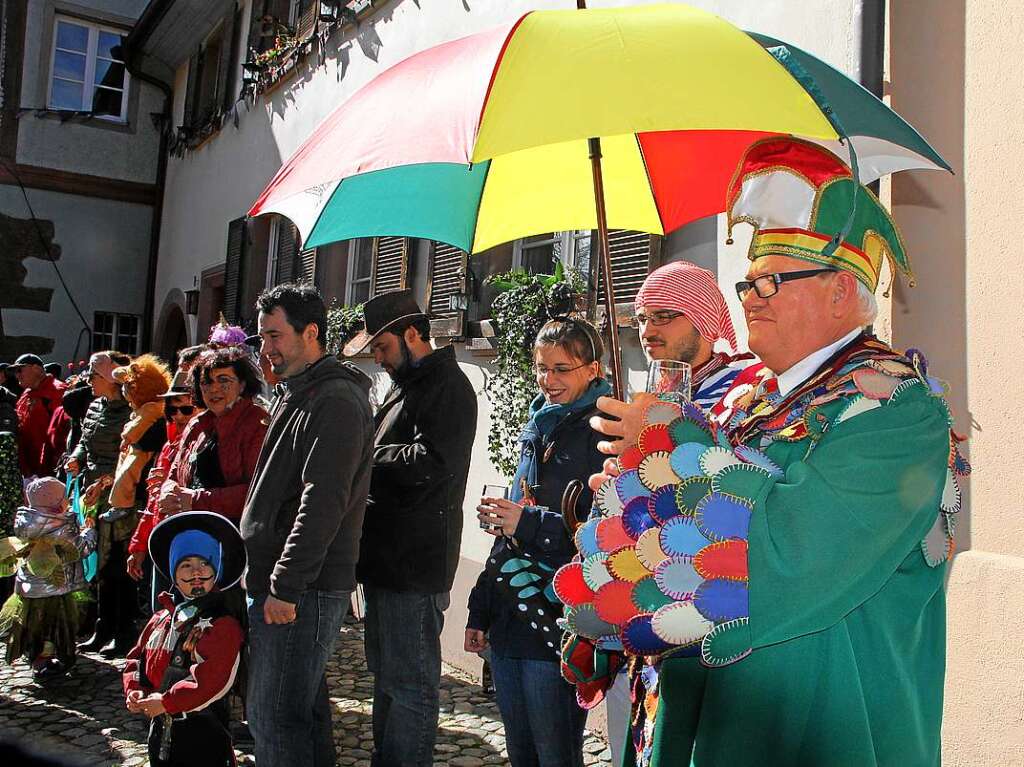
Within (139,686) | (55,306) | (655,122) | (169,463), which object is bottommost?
(139,686)

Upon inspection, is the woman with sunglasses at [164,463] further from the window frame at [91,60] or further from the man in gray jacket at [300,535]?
the window frame at [91,60]

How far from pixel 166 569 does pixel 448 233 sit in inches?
64.5

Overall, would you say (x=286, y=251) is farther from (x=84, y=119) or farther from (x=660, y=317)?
(x=660, y=317)

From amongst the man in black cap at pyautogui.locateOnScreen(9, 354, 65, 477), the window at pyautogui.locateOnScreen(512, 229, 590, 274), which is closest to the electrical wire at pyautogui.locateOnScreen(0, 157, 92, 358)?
the man in black cap at pyautogui.locateOnScreen(9, 354, 65, 477)

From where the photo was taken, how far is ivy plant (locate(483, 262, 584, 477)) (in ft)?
16.7

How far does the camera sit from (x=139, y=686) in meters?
3.31

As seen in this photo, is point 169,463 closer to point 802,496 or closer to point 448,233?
point 448,233

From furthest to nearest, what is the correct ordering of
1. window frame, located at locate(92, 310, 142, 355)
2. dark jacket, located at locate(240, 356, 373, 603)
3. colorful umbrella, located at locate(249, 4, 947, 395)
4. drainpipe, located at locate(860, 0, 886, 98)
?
window frame, located at locate(92, 310, 142, 355), drainpipe, located at locate(860, 0, 886, 98), dark jacket, located at locate(240, 356, 373, 603), colorful umbrella, located at locate(249, 4, 947, 395)

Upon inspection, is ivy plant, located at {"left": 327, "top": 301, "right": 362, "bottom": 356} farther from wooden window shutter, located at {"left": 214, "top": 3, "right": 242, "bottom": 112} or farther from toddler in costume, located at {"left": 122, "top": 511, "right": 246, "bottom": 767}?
wooden window shutter, located at {"left": 214, "top": 3, "right": 242, "bottom": 112}

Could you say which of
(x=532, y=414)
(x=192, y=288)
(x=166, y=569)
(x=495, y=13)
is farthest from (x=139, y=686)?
(x=192, y=288)

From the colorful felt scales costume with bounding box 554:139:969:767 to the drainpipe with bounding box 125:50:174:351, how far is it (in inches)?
574

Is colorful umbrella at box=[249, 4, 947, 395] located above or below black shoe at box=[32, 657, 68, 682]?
above

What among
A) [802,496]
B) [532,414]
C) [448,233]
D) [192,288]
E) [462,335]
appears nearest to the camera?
[802,496]

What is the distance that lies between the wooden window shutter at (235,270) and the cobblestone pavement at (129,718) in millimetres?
5848
